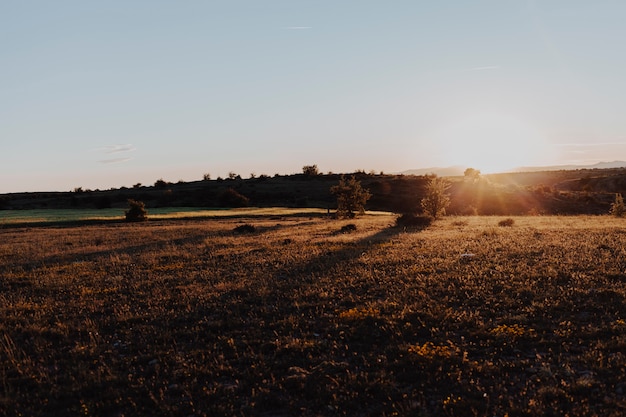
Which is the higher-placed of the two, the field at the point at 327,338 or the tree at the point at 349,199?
the tree at the point at 349,199

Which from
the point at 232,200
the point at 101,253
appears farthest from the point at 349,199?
the point at 232,200

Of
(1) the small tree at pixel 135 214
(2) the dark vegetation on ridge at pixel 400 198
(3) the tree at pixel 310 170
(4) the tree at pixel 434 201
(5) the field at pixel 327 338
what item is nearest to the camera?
(5) the field at pixel 327 338

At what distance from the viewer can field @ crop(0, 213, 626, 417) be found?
23.9 ft

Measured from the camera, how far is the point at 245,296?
13.9 meters

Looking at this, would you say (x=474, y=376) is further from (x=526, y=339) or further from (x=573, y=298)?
(x=573, y=298)

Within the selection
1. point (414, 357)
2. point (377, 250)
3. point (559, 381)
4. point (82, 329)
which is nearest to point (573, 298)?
point (559, 381)

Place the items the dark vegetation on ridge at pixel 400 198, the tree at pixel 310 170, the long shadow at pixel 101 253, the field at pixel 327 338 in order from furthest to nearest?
1. the tree at pixel 310 170
2. the dark vegetation on ridge at pixel 400 198
3. the long shadow at pixel 101 253
4. the field at pixel 327 338

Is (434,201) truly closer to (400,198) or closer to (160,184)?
(400,198)

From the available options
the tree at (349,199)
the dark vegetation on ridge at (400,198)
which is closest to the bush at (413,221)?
the tree at (349,199)

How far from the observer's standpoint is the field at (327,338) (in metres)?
7.30

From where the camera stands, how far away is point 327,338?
995cm

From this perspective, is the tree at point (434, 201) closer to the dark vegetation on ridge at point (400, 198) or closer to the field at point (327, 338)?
the field at point (327, 338)

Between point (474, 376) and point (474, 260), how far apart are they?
1104 cm

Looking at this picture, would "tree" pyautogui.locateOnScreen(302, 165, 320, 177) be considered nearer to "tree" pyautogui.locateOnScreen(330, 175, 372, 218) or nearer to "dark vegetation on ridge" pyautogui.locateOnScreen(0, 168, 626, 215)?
"dark vegetation on ridge" pyautogui.locateOnScreen(0, 168, 626, 215)
